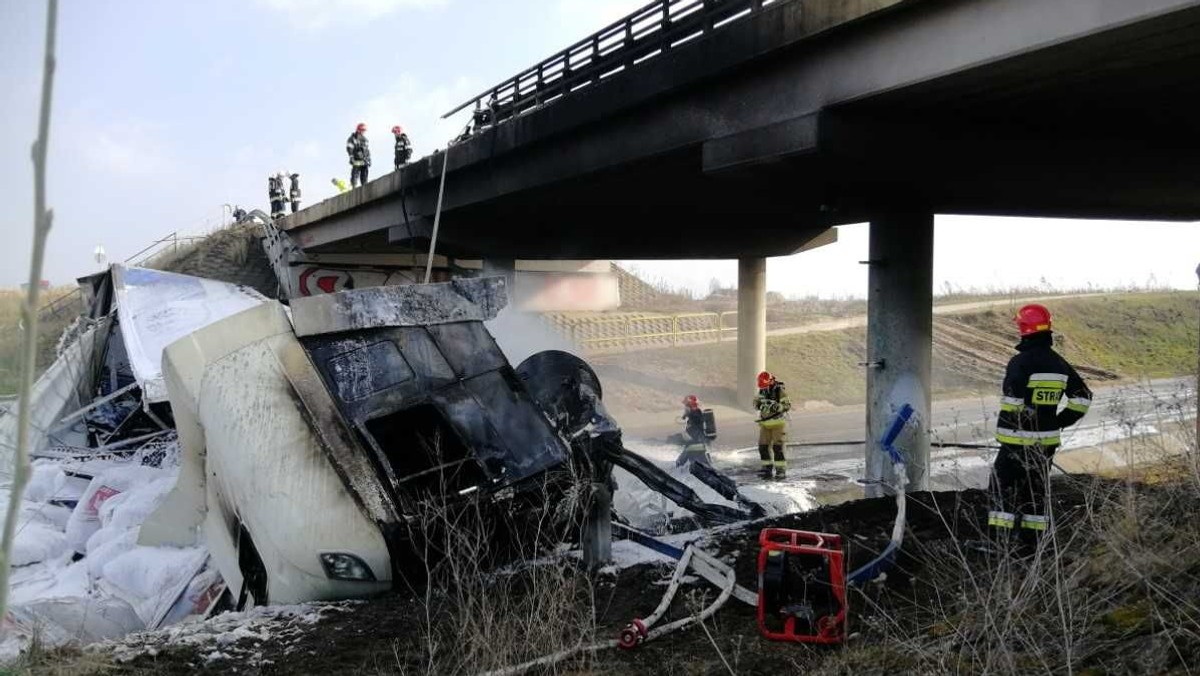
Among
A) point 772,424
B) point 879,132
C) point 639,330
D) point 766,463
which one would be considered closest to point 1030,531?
point 879,132

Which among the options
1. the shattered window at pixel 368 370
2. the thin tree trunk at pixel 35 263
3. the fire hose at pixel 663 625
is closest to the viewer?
the thin tree trunk at pixel 35 263

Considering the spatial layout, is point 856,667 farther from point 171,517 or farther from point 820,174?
point 820,174

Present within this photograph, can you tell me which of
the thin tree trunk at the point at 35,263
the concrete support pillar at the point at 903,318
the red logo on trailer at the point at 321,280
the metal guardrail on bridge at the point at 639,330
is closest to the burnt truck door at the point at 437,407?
the thin tree trunk at the point at 35,263

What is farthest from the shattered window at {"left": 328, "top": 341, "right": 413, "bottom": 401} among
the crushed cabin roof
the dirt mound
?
the dirt mound

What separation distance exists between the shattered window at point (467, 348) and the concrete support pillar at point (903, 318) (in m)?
6.86

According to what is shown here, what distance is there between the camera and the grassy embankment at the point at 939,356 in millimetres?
25219

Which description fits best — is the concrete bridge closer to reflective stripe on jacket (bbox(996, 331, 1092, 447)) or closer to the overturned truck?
reflective stripe on jacket (bbox(996, 331, 1092, 447))

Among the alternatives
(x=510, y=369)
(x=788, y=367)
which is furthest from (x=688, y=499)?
(x=788, y=367)

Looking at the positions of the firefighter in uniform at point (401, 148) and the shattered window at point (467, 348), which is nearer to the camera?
the shattered window at point (467, 348)

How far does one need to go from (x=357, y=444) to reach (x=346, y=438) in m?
0.08

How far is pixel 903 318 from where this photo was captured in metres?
10.8

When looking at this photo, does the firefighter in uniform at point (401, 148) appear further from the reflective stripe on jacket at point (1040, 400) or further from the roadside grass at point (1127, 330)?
the roadside grass at point (1127, 330)

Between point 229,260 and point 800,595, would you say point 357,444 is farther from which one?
point 229,260

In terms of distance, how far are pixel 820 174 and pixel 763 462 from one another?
5.55m
